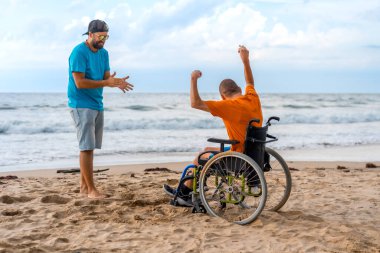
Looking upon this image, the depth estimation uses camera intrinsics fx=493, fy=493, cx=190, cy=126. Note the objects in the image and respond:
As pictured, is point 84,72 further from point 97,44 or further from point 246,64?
point 246,64

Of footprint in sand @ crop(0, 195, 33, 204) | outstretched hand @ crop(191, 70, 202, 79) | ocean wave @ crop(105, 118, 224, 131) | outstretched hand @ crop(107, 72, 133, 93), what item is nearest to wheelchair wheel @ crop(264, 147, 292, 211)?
outstretched hand @ crop(191, 70, 202, 79)

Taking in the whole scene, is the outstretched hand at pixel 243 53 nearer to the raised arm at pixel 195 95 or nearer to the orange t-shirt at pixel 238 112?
the orange t-shirt at pixel 238 112

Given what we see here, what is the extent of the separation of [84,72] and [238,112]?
1.65 m

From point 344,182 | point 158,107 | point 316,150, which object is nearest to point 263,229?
point 344,182

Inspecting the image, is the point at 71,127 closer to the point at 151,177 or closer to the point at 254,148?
the point at 151,177

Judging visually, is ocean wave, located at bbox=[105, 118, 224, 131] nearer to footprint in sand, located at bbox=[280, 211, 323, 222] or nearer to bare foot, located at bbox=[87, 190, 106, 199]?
bare foot, located at bbox=[87, 190, 106, 199]

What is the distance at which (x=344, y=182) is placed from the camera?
20.0ft

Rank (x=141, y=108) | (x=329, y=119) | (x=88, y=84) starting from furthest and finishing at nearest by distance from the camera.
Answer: (x=141, y=108)
(x=329, y=119)
(x=88, y=84)

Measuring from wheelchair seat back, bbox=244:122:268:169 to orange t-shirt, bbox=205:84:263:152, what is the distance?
9 cm

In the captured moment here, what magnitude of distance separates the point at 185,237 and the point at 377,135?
12.5 metres

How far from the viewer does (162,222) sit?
3.98 meters

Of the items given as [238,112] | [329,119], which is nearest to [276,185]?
[238,112]

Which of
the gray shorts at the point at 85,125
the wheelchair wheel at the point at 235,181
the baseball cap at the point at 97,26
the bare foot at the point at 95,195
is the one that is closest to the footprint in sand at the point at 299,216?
the wheelchair wheel at the point at 235,181

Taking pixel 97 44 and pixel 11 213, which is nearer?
pixel 11 213
